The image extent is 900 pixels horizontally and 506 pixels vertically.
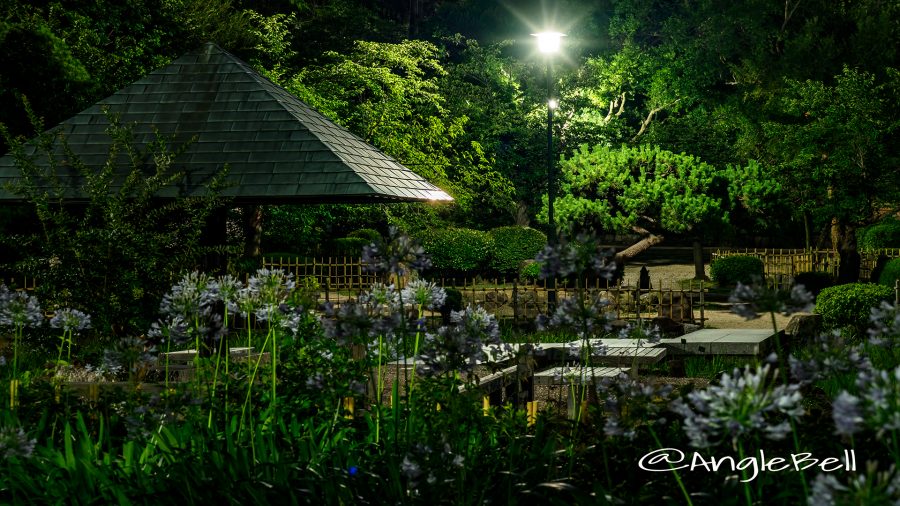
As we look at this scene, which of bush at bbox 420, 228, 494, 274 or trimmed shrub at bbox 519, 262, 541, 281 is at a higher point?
bush at bbox 420, 228, 494, 274

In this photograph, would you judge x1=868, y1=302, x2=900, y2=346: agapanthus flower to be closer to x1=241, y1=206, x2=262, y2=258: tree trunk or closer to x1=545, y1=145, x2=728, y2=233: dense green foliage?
x1=241, y1=206, x2=262, y2=258: tree trunk

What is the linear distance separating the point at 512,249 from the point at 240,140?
17712 mm

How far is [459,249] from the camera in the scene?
30750 millimetres

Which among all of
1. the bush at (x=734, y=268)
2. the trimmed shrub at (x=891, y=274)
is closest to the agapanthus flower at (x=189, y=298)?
the trimmed shrub at (x=891, y=274)

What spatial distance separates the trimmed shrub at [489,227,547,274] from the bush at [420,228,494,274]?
0.91 feet

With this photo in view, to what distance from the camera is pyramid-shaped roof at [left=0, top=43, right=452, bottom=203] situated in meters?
13.1

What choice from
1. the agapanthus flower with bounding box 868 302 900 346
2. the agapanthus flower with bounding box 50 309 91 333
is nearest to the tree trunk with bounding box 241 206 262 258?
the agapanthus flower with bounding box 50 309 91 333

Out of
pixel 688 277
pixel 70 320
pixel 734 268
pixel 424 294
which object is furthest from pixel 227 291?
pixel 688 277

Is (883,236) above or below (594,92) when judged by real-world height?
below

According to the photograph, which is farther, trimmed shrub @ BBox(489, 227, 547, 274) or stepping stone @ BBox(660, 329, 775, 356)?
trimmed shrub @ BBox(489, 227, 547, 274)

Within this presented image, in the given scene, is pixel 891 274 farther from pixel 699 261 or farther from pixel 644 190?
pixel 699 261

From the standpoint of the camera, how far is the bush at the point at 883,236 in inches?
1403

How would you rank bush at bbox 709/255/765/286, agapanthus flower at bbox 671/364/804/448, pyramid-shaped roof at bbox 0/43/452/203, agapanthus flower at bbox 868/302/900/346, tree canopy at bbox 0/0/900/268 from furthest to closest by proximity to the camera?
bush at bbox 709/255/765/286, tree canopy at bbox 0/0/900/268, pyramid-shaped roof at bbox 0/43/452/203, agapanthus flower at bbox 868/302/900/346, agapanthus flower at bbox 671/364/804/448

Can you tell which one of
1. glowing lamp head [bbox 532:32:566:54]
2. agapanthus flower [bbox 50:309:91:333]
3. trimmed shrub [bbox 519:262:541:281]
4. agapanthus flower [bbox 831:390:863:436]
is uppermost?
glowing lamp head [bbox 532:32:566:54]
